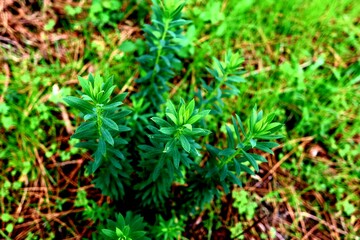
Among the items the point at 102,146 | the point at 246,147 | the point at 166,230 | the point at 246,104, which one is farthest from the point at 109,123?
the point at 246,104

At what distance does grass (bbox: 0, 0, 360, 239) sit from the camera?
2811 millimetres

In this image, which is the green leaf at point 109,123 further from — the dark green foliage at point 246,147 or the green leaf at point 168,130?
the dark green foliage at point 246,147

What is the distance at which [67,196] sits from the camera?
2.81 m

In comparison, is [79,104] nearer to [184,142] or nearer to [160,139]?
[160,139]

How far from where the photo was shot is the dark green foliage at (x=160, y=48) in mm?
2311

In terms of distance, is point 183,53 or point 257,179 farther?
point 183,53

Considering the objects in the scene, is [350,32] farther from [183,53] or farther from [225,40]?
[183,53]

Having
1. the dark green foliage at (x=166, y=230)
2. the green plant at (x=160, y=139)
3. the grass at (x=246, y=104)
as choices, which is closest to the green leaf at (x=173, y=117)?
the green plant at (x=160, y=139)

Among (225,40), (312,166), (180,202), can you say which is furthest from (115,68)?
(312,166)

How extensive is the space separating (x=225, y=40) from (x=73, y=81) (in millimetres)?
1729

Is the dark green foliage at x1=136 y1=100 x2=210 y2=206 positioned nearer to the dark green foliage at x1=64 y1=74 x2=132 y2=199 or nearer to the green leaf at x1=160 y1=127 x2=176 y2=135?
the green leaf at x1=160 y1=127 x2=176 y2=135

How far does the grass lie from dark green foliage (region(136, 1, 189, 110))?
522 mm

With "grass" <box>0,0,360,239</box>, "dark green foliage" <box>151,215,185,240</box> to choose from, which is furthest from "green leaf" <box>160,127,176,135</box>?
"grass" <box>0,0,360,239</box>

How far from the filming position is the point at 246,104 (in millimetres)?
3320
